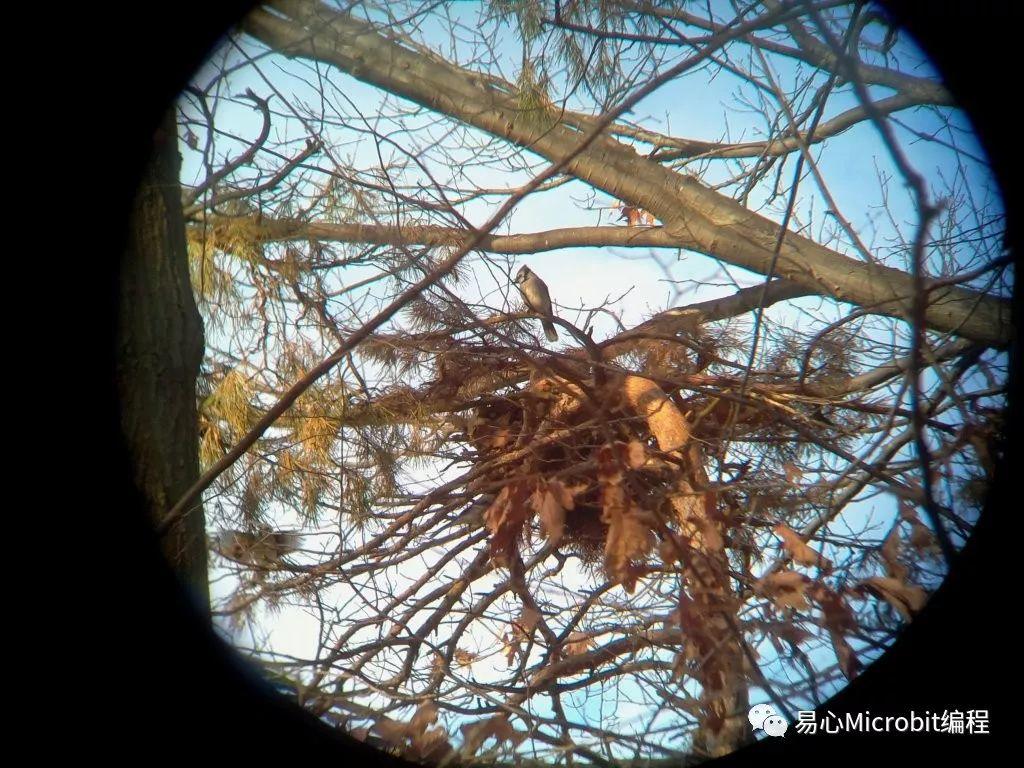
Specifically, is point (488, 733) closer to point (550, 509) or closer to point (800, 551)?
point (550, 509)

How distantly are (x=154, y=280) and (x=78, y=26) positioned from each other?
1.64 feet

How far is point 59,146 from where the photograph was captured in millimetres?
1269

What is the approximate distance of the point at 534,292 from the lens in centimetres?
208

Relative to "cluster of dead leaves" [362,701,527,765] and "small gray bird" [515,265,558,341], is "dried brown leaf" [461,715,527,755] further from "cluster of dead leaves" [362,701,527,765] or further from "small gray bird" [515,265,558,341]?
"small gray bird" [515,265,558,341]

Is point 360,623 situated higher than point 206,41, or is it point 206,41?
point 206,41

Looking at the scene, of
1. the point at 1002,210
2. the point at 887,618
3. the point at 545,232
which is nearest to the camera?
the point at 887,618

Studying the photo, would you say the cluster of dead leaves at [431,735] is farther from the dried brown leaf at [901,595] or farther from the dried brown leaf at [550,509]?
the dried brown leaf at [901,595]

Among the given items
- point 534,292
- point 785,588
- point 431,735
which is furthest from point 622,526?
point 534,292

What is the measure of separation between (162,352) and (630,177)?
1517 millimetres

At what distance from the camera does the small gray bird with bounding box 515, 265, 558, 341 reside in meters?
2.01

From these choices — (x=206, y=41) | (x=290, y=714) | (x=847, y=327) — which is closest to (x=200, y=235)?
(x=206, y=41)

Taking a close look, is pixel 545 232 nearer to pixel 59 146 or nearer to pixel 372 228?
pixel 372 228

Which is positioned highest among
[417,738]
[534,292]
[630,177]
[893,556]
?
[630,177]

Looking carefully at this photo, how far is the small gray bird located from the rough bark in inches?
13.3
